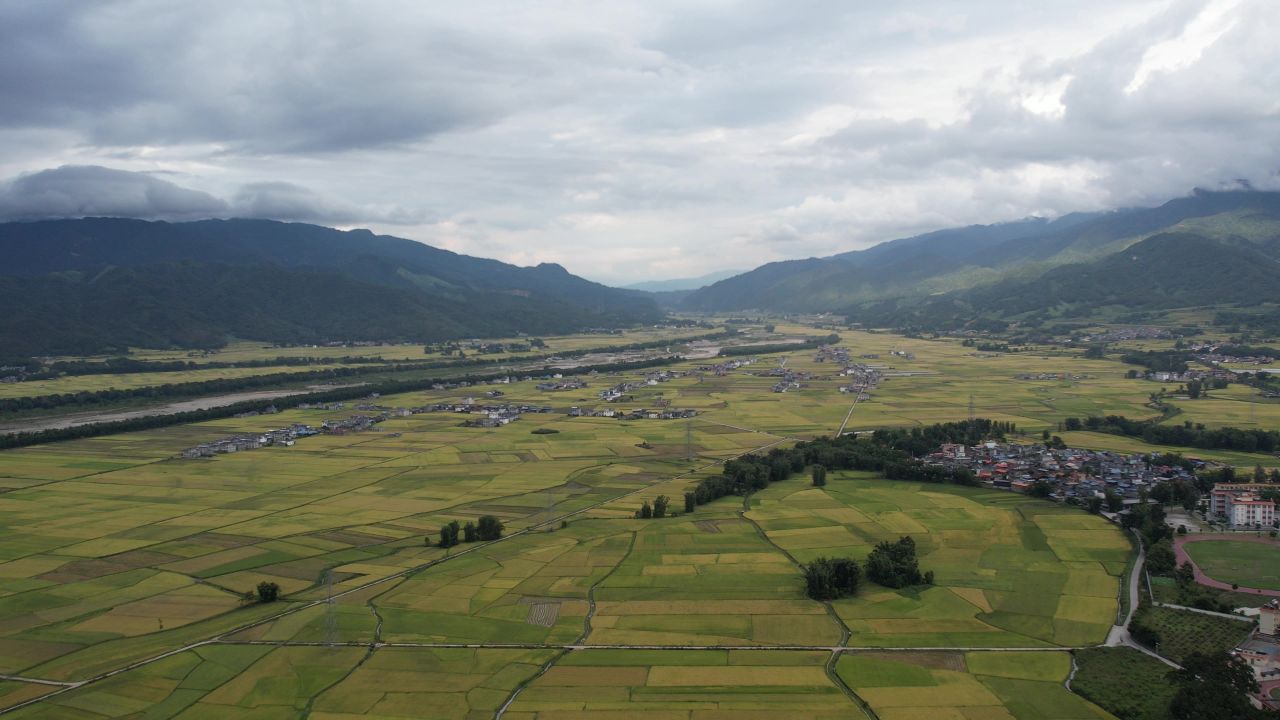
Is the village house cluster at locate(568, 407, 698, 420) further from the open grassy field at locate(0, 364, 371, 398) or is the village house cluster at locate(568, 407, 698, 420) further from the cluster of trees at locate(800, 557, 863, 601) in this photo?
the open grassy field at locate(0, 364, 371, 398)

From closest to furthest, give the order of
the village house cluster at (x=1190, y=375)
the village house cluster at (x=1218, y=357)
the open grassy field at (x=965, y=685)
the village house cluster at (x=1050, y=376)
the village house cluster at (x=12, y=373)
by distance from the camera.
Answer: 1. the open grassy field at (x=965, y=685)
2. the village house cluster at (x=1190, y=375)
3. the village house cluster at (x=1050, y=376)
4. the village house cluster at (x=1218, y=357)
5. the village house cluster at (x=12, y=373)

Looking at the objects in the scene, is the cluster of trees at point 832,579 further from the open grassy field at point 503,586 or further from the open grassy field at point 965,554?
the open grassy field at point 965,554

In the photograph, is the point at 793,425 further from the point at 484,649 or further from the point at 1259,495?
the point at 484,649

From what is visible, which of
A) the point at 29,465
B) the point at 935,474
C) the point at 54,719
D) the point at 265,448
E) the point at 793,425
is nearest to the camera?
the point at 54,719

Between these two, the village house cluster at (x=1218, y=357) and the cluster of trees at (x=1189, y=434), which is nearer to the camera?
the cluster of trees at (x=1189, y=434)

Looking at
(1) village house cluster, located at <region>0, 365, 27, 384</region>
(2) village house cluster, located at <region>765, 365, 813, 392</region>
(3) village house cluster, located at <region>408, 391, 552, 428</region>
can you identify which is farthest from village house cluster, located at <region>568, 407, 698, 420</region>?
(1) village house cluster, located at <region>0, 365, 27, 384</region>

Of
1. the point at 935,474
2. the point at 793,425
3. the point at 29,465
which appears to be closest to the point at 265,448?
the point at 29,465

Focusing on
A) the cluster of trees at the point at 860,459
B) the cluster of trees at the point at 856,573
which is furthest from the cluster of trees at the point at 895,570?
the cluster of trees at the point at 860,459
